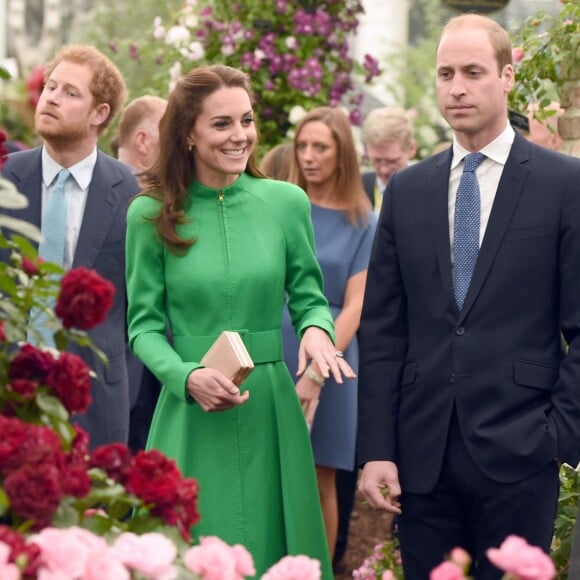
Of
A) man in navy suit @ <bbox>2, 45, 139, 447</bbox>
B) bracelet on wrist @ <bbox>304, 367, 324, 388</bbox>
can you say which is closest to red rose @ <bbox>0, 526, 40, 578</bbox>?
man in navy suit @ <bbox>2, 45, 139, 447</bbox>

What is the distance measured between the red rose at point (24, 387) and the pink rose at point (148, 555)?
0.40m

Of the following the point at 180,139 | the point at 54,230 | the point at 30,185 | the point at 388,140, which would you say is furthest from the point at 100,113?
the point at 388,140

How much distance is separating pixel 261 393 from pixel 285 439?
167mm

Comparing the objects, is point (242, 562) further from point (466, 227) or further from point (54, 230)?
point (54, 230)

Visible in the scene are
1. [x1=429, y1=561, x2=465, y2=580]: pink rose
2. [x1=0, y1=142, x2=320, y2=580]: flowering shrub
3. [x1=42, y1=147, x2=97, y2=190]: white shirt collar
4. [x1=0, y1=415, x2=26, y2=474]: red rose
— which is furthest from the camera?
[x1=42, y1=147, x2=97, y2=190]: white shirt collar

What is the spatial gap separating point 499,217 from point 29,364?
1877mm

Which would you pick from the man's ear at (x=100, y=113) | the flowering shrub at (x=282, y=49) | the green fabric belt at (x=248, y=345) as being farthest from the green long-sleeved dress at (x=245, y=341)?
the flowering shrub at (x=282, y=49)

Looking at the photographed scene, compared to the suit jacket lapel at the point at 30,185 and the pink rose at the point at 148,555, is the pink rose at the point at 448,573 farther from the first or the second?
the suit jacket lapel at the point at 30,185

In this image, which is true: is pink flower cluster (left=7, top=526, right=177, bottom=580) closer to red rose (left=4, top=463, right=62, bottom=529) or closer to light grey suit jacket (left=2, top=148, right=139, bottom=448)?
red rose (left=4, top=463, right=62, bottom=529)

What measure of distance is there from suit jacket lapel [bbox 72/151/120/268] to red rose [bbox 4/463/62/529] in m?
3.09

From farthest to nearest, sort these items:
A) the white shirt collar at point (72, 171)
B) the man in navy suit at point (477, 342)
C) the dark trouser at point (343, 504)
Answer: the dark trouser at point (343, 504)
the white shirt collar at point (72, 171)
the man in navy suit at point (477, 342)

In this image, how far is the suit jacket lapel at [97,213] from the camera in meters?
5.39

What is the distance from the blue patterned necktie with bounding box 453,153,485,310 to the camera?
13.6 ft

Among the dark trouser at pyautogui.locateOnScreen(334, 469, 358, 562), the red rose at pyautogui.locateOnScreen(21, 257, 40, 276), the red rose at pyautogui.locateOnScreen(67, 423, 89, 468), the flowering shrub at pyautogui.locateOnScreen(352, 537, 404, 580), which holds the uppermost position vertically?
the red rose at pyautogui.locateOnScreen(21, 257, 40, 276)
